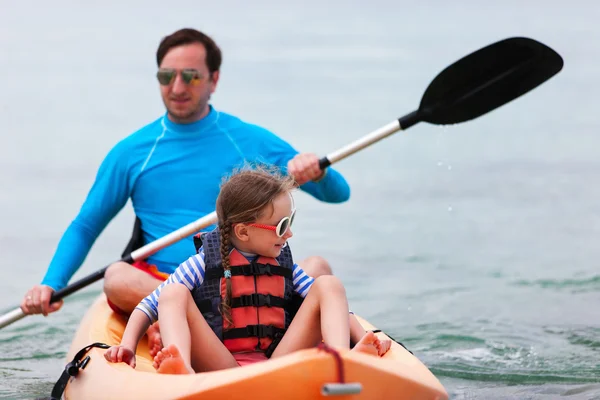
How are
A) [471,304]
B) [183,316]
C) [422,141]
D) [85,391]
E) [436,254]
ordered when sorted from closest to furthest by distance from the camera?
[183,316] < [85,391] < [471,304] < [436,254] < [422,141]

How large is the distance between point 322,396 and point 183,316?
42 centimetres

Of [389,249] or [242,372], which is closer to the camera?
[242,372]

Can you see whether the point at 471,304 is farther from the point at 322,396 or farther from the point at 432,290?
the point at 322,396

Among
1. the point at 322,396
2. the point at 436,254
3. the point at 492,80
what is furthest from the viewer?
the point at 436,254

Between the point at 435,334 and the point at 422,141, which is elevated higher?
the point at 422,141

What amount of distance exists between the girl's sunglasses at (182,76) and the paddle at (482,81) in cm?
77

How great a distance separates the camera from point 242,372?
7.10 feet

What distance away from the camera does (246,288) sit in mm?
2604

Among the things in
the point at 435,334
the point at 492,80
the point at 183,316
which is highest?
the point at 492,80

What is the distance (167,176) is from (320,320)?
133 centimetres

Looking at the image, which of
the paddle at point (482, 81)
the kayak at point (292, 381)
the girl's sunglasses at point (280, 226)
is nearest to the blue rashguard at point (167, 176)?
the paddle at point (482, 81)

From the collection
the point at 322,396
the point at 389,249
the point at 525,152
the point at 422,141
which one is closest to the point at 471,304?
the point at 389,249

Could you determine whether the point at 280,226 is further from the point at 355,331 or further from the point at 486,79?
the point at 486,79

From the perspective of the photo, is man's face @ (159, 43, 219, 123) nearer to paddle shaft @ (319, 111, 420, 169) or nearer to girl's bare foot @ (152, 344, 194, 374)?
paddle shaft @ (319, 111, 420, 169)
